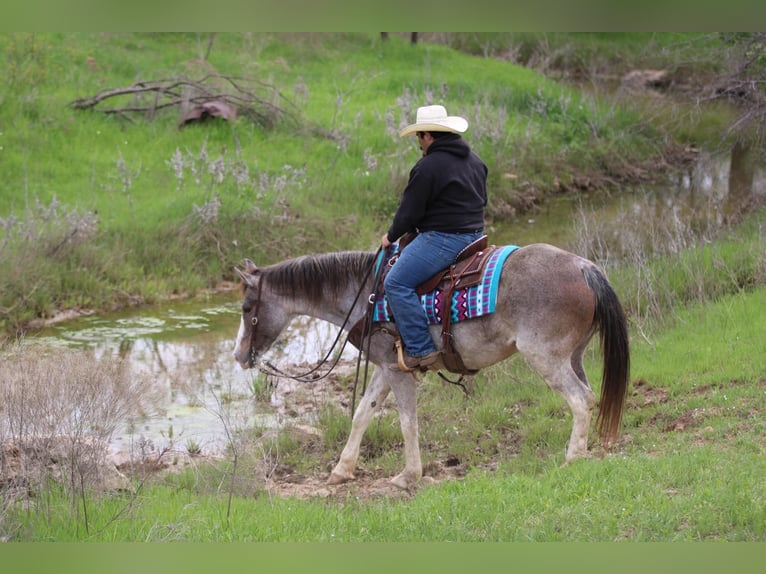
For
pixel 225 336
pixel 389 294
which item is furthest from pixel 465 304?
pixel 225 336

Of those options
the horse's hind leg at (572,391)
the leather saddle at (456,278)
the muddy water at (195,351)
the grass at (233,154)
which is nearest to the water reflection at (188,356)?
the muddy water at (195,351)

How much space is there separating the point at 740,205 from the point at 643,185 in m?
4.61

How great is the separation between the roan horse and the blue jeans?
0.77 ft

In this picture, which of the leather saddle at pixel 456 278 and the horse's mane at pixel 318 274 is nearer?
the leather saddle at pixel 456 278

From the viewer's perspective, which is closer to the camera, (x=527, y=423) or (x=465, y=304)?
(x=465, y=304)

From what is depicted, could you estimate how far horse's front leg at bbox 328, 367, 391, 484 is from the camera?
8.23 metres

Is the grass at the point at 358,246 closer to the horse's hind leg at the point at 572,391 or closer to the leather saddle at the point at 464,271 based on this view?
the horse's hind leg at the point at 572,391

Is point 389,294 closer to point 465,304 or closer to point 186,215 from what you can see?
point 465,304

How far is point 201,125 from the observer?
712 inches

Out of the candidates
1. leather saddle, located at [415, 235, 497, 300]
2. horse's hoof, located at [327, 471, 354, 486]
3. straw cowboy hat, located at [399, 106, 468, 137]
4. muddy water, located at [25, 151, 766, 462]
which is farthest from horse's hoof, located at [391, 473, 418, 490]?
straw cowboy hat, located at [399, 106, 468, 137]

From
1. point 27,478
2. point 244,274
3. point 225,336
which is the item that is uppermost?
point 244,274

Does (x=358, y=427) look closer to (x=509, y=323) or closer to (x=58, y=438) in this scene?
(x=509, y=323)

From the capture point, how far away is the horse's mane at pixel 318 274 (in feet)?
27.2

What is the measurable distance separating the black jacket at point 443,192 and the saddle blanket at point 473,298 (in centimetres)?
41
